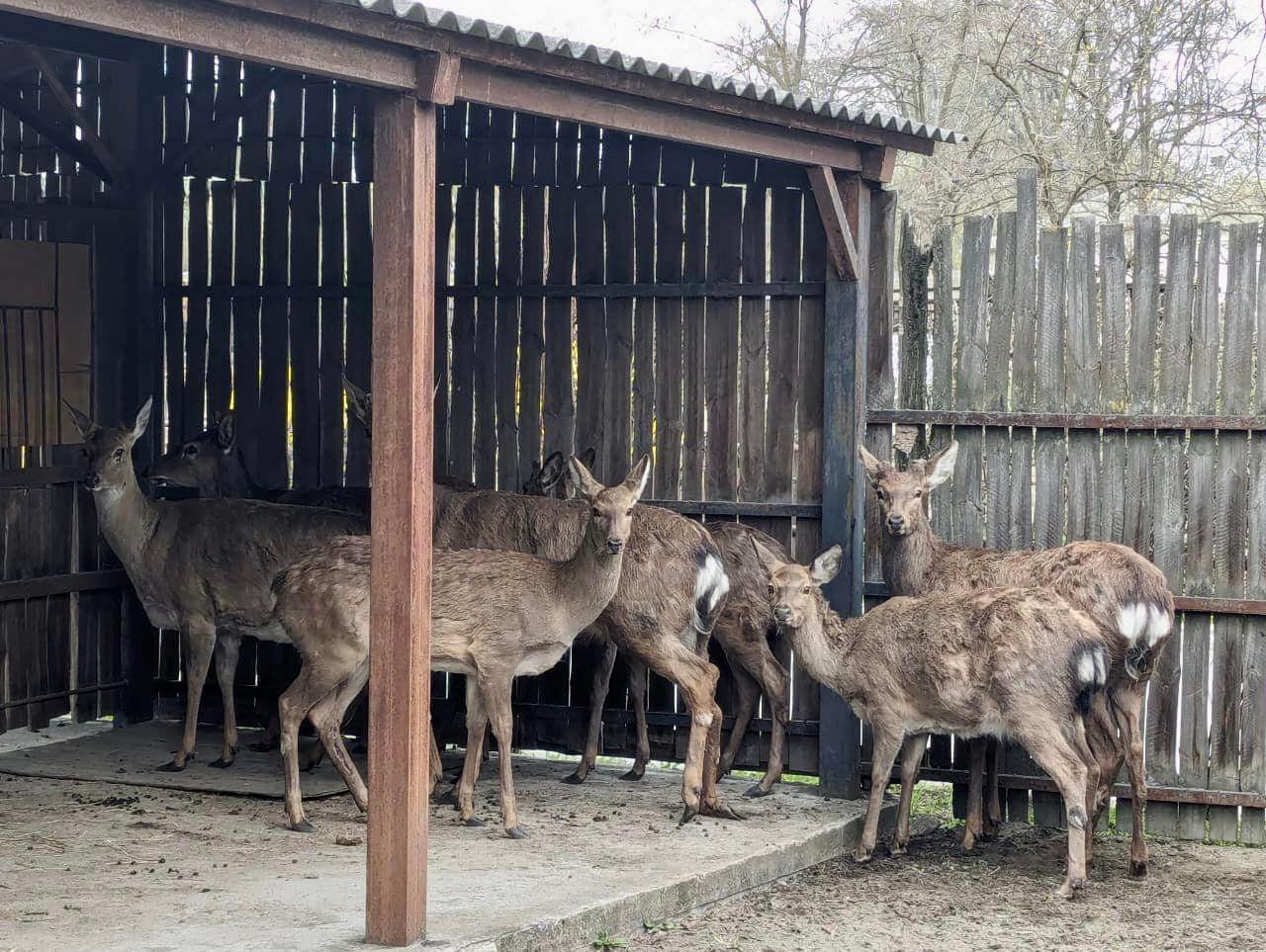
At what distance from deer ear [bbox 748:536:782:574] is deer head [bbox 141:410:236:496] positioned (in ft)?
11.6

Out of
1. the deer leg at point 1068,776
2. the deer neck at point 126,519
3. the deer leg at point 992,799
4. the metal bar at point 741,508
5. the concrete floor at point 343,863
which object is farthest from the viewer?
the deer neck at point 126,519

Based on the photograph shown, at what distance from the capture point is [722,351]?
9.59 metres

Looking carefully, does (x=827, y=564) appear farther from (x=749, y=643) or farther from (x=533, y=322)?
(x=533, y=322)

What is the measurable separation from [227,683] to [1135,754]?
489cm

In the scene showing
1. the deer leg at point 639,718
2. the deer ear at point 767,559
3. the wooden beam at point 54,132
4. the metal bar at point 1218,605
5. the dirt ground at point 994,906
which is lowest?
the dirt ground at point 994,906

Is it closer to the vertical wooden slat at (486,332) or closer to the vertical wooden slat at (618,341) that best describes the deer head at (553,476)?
the vertical wooden slat at (618,341)

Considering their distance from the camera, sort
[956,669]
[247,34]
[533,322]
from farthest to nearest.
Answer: [533,322], [956,669], [247,34]

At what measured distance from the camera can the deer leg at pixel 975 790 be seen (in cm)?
873

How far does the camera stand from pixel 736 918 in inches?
292

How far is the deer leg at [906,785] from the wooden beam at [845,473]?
0.49 m

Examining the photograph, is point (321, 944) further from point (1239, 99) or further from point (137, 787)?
point (1239, 99)

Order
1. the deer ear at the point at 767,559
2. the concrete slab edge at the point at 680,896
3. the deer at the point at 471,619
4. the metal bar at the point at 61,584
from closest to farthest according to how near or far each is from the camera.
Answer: the concrete slab edge at the point at 680,896 → the deer at the point at 471,619 → the deer ear at the point at 767,559 → the metal bar at the point at 61,584

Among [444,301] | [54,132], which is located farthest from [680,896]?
[54,132]

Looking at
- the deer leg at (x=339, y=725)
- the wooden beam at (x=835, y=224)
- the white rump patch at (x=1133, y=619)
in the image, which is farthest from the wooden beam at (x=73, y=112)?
the white rump patch at (x=1133, y=619)
